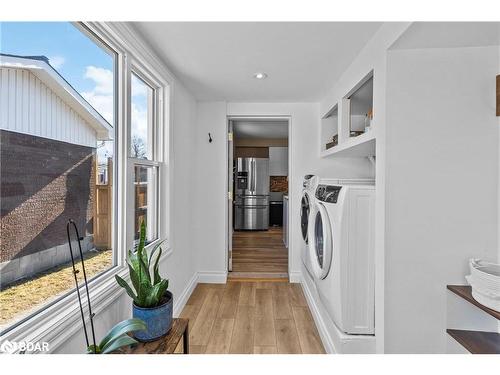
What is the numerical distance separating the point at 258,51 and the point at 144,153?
1.15 metres

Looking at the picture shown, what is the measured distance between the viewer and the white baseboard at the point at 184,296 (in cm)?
236

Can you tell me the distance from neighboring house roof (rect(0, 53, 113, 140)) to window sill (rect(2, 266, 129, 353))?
2.68 feet

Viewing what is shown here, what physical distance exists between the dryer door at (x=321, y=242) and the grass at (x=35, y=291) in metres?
1.46

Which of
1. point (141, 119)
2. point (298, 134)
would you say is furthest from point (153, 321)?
point (298, 134)

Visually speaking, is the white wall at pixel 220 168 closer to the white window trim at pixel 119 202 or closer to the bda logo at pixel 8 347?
the white window trim at pixel 119 202

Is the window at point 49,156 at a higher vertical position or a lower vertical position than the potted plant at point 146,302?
higher

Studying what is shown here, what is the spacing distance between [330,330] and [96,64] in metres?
2.25

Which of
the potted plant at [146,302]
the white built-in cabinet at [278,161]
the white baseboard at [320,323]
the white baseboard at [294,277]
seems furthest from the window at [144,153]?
the white built-in cabinet at [278,161]

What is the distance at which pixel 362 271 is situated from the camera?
5.41 ft

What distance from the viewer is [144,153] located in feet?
6.52

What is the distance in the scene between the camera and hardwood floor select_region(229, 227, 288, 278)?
11.3 feet

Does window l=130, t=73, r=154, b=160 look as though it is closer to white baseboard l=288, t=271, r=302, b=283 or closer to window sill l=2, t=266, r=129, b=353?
window sill l=2, t=266, r=129, b=353

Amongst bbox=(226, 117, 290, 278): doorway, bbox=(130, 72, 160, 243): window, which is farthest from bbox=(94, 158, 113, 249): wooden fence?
bbox=(226, 117, 290, 278): doorway
